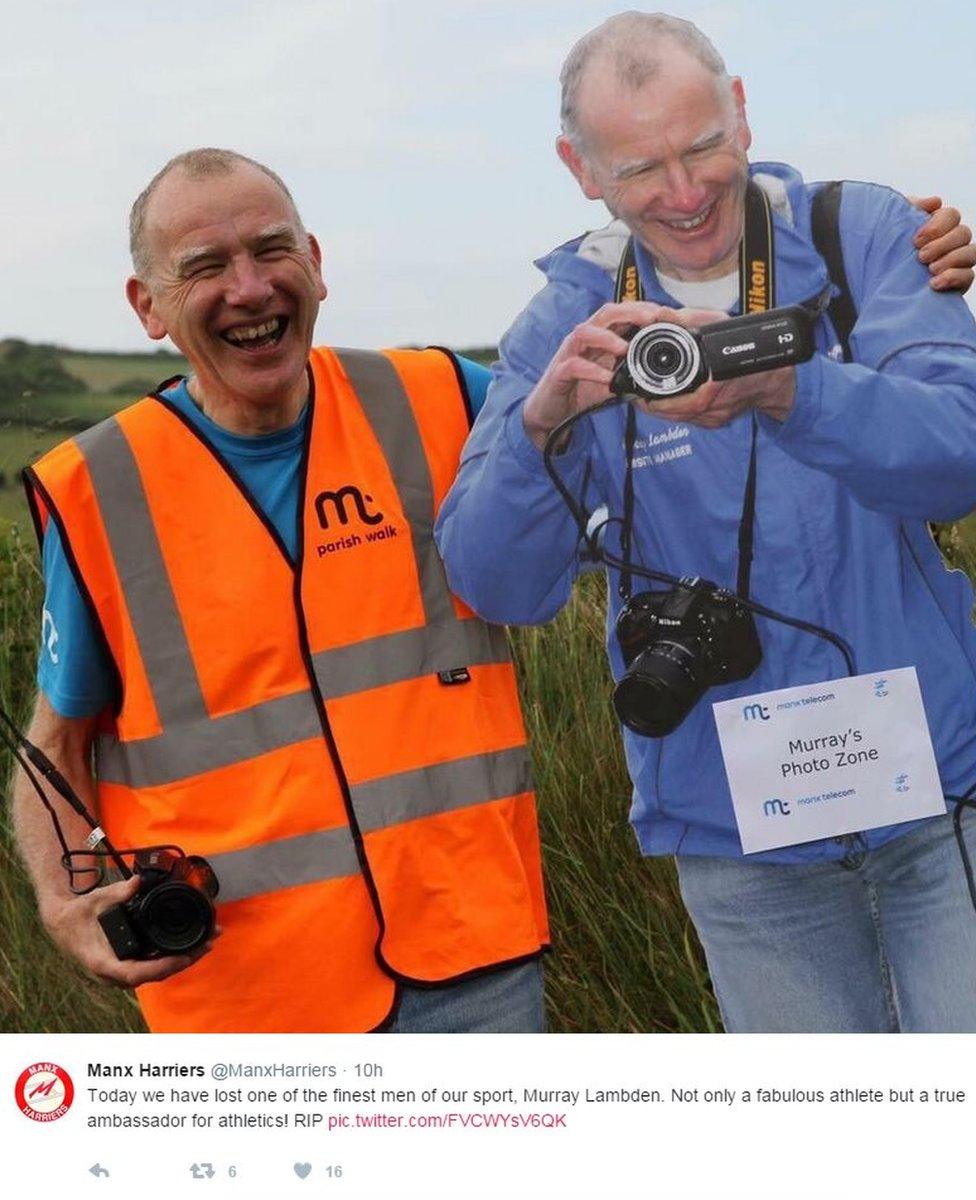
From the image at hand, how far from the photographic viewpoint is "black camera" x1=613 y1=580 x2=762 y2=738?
6.87 feet

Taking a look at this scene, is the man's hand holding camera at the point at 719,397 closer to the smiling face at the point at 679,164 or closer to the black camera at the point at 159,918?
the smiling face at the point at 679,164

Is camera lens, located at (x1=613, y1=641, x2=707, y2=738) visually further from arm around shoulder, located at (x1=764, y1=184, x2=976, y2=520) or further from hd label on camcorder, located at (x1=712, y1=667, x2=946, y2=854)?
arm around shoulder, located at (x1=764, y1=184, x2=976, y2=520)

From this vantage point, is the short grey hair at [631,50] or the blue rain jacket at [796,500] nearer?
the blue rain jacket at [796,500]

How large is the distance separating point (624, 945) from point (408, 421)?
29.5 inches

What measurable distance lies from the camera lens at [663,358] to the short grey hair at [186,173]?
50cm

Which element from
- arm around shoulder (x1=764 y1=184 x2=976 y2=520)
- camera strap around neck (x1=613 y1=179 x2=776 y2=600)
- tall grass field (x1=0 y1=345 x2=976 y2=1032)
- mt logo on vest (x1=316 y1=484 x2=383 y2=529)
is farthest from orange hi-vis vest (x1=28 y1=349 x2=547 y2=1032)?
arm around shoulder (x1=764 y1=184 x2=976 y2=520)

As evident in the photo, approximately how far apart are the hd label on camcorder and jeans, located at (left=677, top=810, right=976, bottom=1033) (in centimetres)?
4

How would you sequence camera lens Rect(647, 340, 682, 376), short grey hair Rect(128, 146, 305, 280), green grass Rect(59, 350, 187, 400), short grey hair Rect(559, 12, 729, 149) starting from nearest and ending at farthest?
camera lens Rect(647, 340, 682, 376) → short grey hair Rect(559, 12, 729, 149) → short grey hair Rect(128, 146, 305, 280) → green grass Rect(59, 350, 187, 400)

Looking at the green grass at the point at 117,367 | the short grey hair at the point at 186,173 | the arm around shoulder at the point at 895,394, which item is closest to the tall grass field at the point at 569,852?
the green grass at the point at 117,367

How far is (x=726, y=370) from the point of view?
1.97 metres

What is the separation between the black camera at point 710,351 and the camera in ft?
6.37

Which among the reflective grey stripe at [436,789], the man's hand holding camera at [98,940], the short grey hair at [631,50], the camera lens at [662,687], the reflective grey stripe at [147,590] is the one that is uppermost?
the short grey hair at [631,50]
